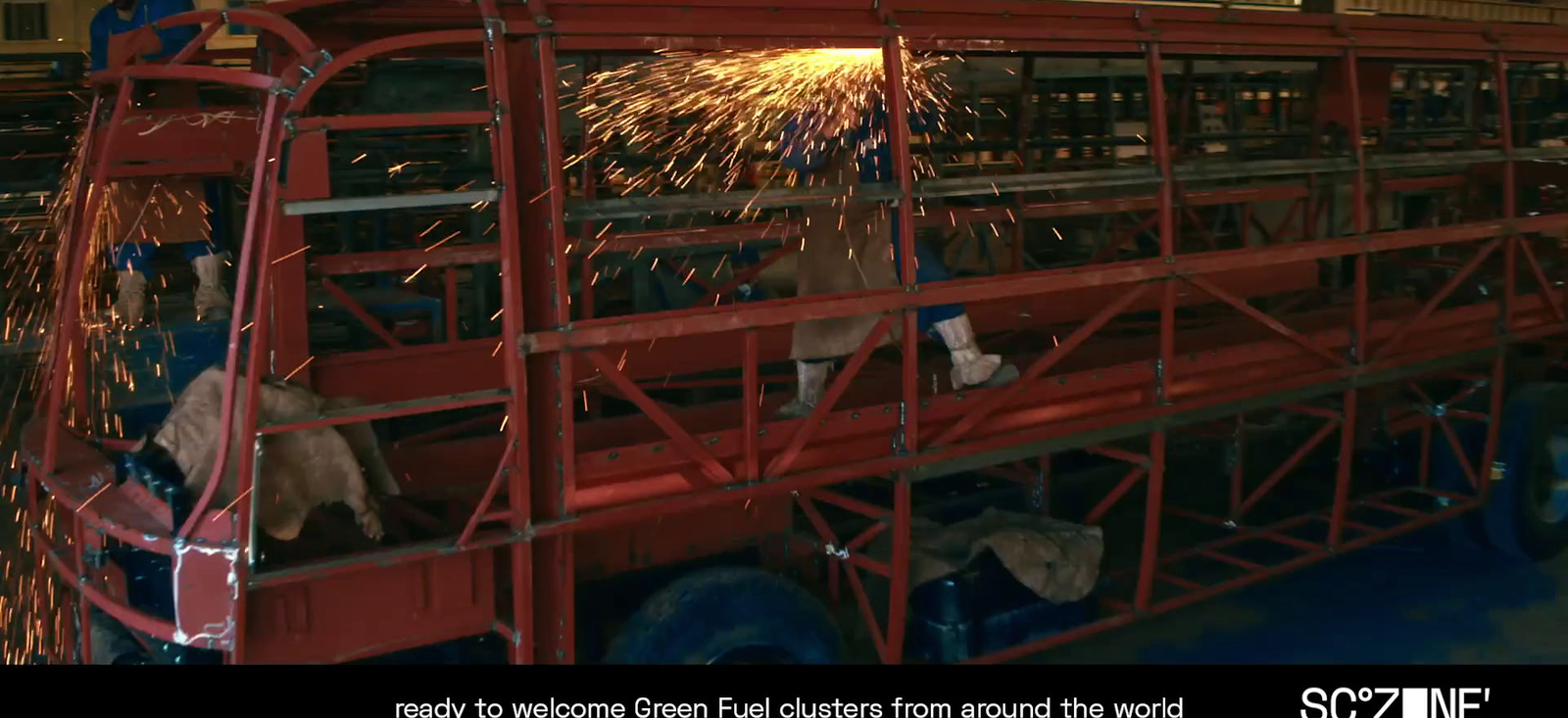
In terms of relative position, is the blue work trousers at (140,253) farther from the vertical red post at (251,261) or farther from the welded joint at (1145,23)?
the welded joint at (1145,23)

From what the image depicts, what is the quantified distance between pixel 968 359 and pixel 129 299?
400 centimetres

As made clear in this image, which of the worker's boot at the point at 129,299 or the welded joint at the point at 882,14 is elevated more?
the welded joint at the point at 882,14

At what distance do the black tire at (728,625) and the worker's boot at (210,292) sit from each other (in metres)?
3.02

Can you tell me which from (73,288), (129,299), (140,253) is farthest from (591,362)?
(129,299)

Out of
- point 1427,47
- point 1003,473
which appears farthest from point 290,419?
point 1427,47

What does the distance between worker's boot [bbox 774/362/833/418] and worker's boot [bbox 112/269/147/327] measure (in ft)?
10.8

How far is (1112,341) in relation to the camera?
7051 mm

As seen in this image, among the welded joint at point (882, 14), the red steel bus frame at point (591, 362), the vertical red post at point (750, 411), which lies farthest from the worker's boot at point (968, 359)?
the welded joint at point (882, 14)

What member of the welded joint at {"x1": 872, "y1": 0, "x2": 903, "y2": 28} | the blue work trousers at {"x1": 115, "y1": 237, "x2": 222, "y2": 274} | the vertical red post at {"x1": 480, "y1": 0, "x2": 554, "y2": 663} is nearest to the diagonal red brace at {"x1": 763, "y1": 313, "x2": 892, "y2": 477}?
the vertical red post at {"x1": 480, "y1": 0, "x2": 554, "y2": 663}

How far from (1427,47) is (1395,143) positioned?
4.28 m

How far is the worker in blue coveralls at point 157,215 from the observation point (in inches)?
221

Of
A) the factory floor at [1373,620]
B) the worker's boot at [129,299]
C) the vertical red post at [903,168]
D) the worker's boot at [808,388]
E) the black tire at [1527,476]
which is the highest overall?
the vertical red post at [903,168]

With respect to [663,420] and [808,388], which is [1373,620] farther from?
[663,420]

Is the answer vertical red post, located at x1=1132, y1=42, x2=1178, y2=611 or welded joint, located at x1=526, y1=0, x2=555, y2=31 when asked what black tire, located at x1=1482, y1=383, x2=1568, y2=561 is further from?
welded joint, located at x1=526, y1=0, x2=555, y2=31
